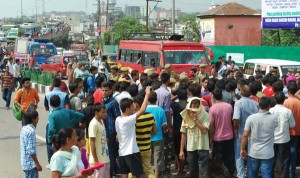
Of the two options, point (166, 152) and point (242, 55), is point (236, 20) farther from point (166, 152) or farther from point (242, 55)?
point (166, 152)

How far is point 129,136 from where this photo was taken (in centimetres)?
798

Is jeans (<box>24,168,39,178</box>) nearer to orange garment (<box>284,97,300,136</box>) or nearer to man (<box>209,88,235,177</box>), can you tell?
man (<box>209,88,235,177</box>)

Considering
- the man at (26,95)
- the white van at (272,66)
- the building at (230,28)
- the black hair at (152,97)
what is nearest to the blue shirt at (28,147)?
the black hair at (152,97)

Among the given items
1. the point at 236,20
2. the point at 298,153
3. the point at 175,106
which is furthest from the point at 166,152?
the point at 236,20

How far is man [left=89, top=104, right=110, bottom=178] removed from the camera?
25.1 feet

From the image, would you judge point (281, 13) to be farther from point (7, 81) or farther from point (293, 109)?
point (293, 109)

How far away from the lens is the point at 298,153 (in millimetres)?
10070

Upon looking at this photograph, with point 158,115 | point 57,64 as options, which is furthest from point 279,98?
point 57,64

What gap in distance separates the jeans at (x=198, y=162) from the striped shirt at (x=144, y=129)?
731mm

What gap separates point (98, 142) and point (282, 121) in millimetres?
2875

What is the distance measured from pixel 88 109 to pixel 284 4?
23.7 m

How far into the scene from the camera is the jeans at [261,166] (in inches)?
320

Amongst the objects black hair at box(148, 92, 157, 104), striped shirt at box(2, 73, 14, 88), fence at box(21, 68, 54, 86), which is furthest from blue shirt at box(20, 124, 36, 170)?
fence at box(21, 68, 54, 86)

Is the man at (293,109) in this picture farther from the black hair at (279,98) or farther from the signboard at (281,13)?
the signboard at (281,13)
